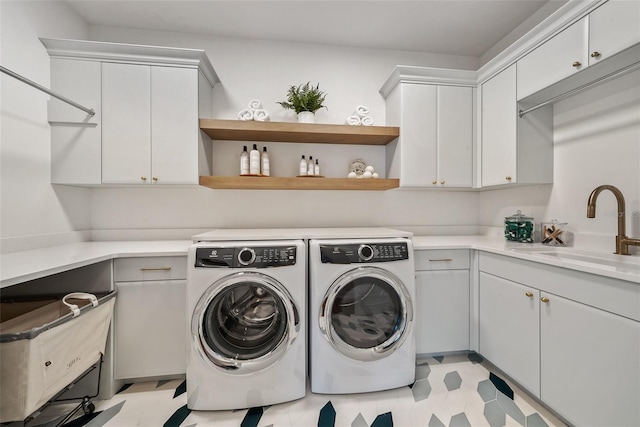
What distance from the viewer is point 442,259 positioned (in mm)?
1898

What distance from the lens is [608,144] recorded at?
156 centimetres

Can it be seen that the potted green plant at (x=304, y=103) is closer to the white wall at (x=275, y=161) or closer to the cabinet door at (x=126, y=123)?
the white wall at (x=275, y=161)

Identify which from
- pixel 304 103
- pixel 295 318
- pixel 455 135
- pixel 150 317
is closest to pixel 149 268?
pixel 150 317

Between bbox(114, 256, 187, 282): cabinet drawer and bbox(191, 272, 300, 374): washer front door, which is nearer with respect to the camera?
bbox(191, 272, 300, 374): washer front door

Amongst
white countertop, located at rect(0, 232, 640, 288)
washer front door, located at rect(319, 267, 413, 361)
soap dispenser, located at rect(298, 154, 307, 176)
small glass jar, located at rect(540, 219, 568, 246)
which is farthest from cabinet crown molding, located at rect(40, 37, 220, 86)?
small glass jar, located at rect(540, 219, 568, 246)

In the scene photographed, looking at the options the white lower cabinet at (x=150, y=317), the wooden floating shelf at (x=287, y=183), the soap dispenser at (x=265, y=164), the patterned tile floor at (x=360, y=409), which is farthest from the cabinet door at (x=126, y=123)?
the patterned tile floor at (x=360, y=409)

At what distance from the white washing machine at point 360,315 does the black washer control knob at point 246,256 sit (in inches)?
14.0

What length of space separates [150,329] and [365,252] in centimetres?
143

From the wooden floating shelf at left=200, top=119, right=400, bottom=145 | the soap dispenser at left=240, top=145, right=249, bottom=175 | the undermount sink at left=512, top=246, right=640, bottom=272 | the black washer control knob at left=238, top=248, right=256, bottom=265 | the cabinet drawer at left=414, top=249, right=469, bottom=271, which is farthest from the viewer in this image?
the soap dispenser at left=240, top=145, right=249, bottom=175

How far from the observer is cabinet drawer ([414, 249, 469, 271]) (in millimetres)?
1880

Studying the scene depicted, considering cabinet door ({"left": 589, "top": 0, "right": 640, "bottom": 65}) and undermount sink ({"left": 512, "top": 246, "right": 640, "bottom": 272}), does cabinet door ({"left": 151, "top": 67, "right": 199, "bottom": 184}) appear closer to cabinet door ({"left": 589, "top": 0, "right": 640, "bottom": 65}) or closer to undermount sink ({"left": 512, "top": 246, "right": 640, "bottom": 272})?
undermount sink ({"left": 512, "top": 246, "right": 640, "bottom": 272})

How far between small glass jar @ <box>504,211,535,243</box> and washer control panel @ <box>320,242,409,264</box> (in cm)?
102

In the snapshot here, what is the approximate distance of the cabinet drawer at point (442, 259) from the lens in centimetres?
188

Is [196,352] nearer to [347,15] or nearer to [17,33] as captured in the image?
[17,33]
